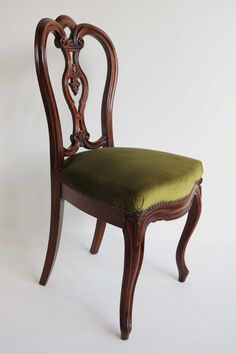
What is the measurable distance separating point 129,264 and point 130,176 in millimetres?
278

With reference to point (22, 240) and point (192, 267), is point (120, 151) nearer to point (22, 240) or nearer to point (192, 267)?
point (192, 267)

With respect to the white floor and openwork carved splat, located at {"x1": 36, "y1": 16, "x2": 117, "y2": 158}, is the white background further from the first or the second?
openwork carved splat, located at {"x1": 36, "y1": 16, "x2": 117, "y2": 158}

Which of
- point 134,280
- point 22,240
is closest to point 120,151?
point 134,280

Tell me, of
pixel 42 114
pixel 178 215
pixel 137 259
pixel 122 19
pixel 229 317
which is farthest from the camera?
pixel 42 114

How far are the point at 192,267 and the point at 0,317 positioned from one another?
0.89 m

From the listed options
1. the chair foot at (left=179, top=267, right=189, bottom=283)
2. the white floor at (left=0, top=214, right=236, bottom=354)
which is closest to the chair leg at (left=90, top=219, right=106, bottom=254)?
the white floor at (left=0, top=214, right=236, bottom=354)

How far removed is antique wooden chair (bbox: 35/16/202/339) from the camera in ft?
A: 3.32

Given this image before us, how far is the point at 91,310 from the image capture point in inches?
51.0

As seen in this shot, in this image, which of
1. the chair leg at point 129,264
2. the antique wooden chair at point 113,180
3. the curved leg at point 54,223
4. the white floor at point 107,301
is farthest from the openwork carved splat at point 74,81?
the white floor at point 107,301

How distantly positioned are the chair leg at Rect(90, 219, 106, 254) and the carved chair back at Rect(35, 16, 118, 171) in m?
0.39

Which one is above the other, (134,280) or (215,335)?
(134,280)

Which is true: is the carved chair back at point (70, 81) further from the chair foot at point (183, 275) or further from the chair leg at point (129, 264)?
the chair foot at point (183, 275)

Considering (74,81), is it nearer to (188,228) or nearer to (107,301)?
(188,228)

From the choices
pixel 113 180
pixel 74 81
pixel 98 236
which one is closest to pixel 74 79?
pixel 74 81
